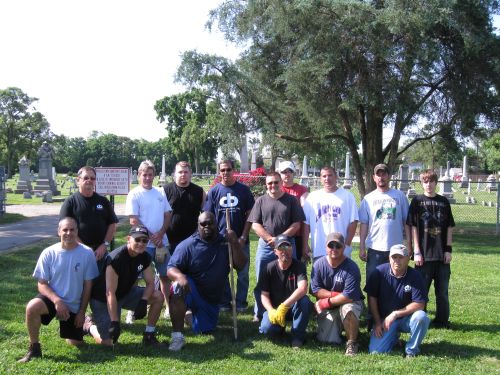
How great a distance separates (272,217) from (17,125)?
6664cm

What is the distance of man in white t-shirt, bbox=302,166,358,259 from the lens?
18.5ft

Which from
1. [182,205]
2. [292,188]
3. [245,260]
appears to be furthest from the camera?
[292,188]

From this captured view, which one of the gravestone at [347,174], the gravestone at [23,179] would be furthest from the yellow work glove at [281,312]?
the gravestone at [23,179]

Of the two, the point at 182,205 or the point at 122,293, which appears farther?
the point at 182,205

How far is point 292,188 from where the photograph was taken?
21.1 ft

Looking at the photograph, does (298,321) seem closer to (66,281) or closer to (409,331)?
(409,331)

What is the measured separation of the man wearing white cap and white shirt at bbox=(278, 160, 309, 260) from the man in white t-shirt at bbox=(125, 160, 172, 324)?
1.46 metres

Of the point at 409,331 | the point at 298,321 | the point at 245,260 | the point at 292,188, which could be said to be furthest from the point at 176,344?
the point at 292,188

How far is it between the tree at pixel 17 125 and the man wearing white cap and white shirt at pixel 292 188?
215 ft

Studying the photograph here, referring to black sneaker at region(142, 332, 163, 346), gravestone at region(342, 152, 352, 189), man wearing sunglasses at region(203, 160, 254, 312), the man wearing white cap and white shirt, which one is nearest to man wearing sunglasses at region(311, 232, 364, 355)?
the man wearing white cap and white shirt

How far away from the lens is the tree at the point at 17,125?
211 feet

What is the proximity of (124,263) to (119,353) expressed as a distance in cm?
86

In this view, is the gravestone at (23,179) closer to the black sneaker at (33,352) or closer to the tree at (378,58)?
the tree at (378,58)

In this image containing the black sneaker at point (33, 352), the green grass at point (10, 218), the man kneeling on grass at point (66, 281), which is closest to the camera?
the black sneaker at point (33, 352)
